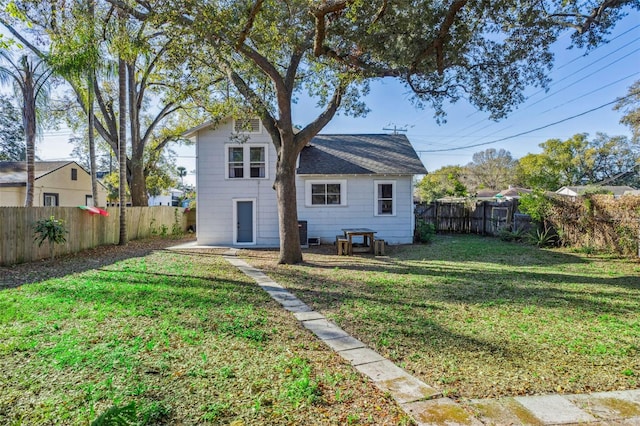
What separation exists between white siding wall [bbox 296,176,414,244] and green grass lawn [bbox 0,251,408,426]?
786cm

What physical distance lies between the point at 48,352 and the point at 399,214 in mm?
11833

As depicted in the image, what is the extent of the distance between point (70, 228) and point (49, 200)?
1288 cm

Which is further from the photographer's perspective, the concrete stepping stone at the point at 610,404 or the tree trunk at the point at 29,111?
the tree trunk at the point at 29,111

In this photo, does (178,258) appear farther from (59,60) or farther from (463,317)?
(463,317)

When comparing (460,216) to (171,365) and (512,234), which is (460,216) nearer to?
(512,234)

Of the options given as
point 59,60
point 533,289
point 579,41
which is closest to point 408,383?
point 533,289

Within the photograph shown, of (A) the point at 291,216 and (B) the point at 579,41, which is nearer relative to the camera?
(B) the point at 579,41

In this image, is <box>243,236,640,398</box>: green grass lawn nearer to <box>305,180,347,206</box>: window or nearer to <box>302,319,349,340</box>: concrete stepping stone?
<box>302,319,349,340</box>: concrete stepping stone

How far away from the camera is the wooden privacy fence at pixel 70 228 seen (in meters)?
8.60

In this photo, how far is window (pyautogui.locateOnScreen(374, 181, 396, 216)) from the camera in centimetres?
1370

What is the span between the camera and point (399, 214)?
542 inches

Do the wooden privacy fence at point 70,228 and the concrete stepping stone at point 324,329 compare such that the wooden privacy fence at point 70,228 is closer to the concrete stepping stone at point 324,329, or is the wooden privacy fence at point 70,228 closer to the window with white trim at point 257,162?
the window with white trim at point 257,162

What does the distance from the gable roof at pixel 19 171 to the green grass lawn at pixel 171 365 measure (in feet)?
51.9

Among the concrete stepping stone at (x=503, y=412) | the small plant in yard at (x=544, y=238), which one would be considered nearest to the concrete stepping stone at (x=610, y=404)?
the concrete stepping stone at (x=503, y=412)
